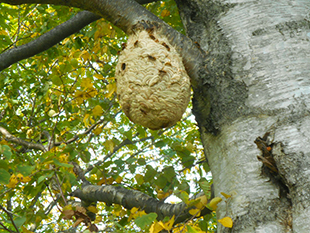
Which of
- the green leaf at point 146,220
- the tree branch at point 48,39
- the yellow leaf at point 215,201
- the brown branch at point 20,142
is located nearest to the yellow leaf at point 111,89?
the tree branch at point 48,39

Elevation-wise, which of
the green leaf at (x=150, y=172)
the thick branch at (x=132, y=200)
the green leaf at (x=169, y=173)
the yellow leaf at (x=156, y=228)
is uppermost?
the yellow leaf at (x=156, y=228)

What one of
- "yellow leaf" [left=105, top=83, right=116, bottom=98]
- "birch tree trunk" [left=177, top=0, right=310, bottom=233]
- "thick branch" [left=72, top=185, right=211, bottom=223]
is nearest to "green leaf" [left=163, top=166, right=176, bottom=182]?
"thick branch" [left=72, top=185, right=211, bottom=223]

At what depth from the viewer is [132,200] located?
2465 mm

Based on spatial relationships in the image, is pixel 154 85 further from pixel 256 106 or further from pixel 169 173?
pixel 169 173

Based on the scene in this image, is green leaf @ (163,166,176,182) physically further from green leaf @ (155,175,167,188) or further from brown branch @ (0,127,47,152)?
brown branch @ (0,127,47,152)

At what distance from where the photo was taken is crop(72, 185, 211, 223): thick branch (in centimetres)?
225

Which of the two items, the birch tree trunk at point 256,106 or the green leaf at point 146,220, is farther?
the green leaf at point 146,220

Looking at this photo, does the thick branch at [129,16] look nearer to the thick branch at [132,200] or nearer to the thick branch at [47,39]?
the thick branch at [47,39]

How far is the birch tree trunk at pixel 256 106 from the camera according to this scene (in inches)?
44.0

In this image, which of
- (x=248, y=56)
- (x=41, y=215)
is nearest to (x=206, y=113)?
(x=248, y=56)

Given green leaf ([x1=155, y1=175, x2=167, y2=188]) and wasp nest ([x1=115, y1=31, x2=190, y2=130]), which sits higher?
wasp nest ([x1=115, y1=31, x2=190, y2=130])

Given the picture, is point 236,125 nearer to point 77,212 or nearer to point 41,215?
point 77,212

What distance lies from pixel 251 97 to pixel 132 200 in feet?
4.76

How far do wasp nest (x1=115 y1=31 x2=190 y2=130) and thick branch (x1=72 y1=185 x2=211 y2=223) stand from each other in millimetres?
868
